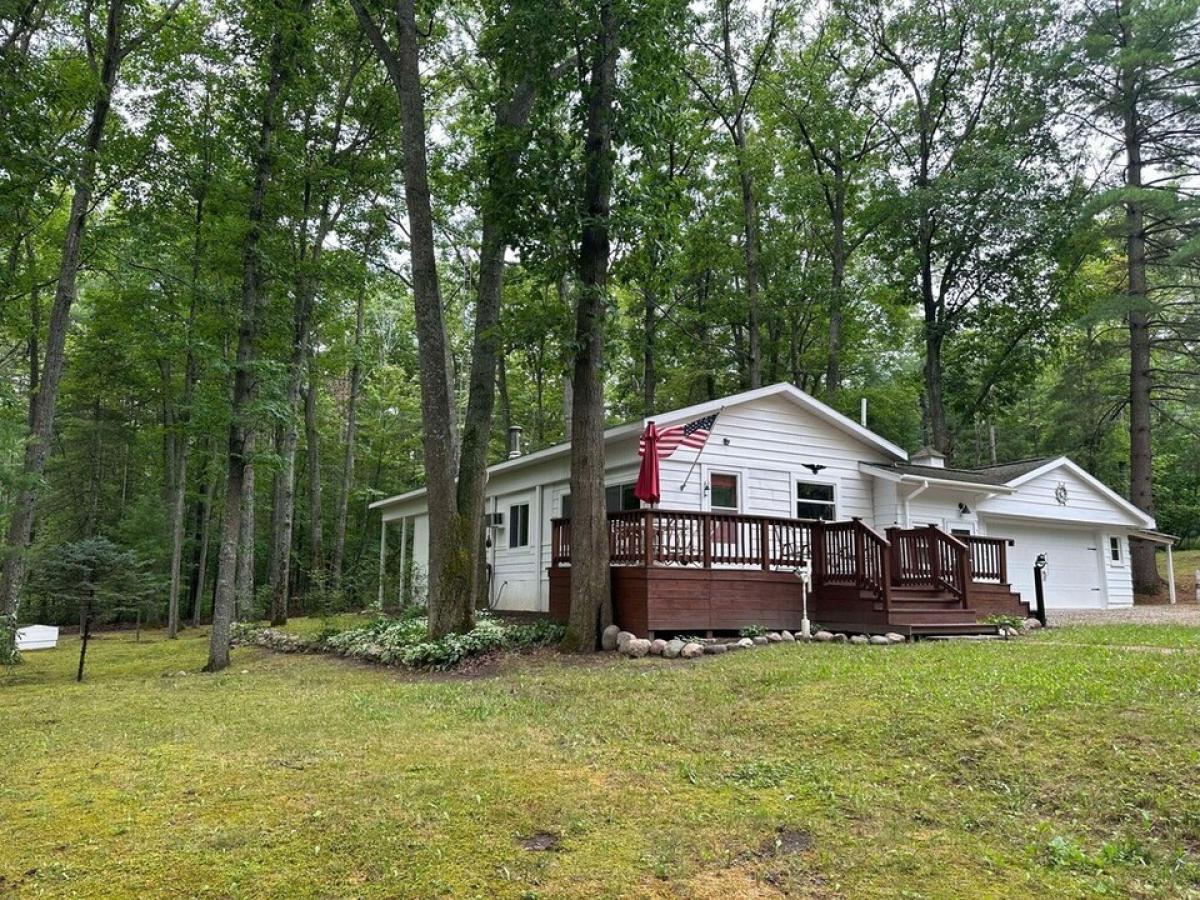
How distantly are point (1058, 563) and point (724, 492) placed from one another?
→ 1060cm

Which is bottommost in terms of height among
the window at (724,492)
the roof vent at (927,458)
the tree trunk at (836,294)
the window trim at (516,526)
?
the window trim at (516,526)

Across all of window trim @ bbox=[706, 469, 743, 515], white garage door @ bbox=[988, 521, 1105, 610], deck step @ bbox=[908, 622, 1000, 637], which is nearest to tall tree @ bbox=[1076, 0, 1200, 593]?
white garage door @ bbox=[988, 521, 1105, 610]

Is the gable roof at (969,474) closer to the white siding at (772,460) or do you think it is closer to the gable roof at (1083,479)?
the gable roof at (1083,479)

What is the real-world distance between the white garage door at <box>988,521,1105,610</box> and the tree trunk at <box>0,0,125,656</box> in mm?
18523

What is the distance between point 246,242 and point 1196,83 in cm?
2332

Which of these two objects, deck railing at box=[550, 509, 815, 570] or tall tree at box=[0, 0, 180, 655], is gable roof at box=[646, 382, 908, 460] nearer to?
deck railing at box=[550, 509, 815, 570]

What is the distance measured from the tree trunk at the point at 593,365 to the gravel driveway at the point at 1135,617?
915 cm

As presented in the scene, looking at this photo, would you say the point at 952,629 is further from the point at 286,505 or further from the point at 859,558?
the point at 286,505

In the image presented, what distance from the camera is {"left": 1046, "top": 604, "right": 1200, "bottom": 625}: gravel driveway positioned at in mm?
12711

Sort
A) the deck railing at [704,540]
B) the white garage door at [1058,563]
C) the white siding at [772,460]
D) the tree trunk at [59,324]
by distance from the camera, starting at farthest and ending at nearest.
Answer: the white garage door at [1058,563]
the white siding at [772,460]
the tree trunk at [59,324]
the deck railing at [704,540]

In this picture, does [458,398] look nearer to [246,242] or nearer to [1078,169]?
[246,242]

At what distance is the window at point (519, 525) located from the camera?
15.9 m

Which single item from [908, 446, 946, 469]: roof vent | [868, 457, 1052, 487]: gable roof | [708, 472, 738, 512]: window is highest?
[908, 446, 946, 469]: roof vent

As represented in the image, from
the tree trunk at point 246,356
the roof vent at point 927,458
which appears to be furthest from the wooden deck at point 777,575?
the tree trunk at point 246,356
